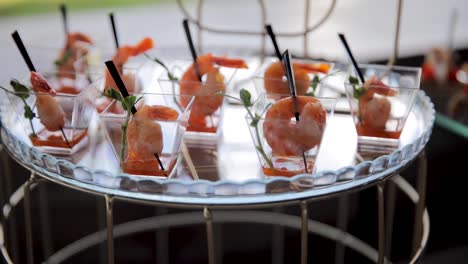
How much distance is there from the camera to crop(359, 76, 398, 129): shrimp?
1056 millimetres

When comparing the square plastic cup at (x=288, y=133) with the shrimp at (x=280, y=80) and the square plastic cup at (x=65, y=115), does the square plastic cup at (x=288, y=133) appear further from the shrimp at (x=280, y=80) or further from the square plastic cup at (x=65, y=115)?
the square plastic cup at (x=65, y=115)

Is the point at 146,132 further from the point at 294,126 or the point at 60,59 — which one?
the point at 60,59

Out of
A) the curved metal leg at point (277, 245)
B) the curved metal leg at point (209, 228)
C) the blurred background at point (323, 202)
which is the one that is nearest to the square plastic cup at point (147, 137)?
the curved metal leg at point (209, 228)

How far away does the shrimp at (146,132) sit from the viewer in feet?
3.04

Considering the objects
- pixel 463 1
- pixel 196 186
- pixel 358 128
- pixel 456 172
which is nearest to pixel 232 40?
pixel 456 172

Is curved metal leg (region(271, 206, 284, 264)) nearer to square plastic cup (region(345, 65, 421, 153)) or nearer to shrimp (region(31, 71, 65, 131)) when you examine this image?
square plastic cup (region(345, 65, 421, 153))

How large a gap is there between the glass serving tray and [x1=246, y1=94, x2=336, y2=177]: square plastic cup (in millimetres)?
27

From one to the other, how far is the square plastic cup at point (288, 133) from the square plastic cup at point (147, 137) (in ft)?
0.37

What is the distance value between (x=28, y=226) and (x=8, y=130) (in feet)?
0.49

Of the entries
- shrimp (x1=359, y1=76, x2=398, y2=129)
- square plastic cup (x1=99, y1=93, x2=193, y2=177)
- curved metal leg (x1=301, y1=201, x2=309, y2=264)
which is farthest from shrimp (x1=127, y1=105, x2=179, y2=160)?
shrimp (x1=359, y1=76, x2=398, y2=129)

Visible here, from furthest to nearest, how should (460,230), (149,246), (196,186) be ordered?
(460,230), (149,246), (196,186)

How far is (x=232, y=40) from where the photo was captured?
119 inches

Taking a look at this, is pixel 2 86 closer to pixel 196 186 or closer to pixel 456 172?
pixel 196 186

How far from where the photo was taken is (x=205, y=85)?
1.09 meters
